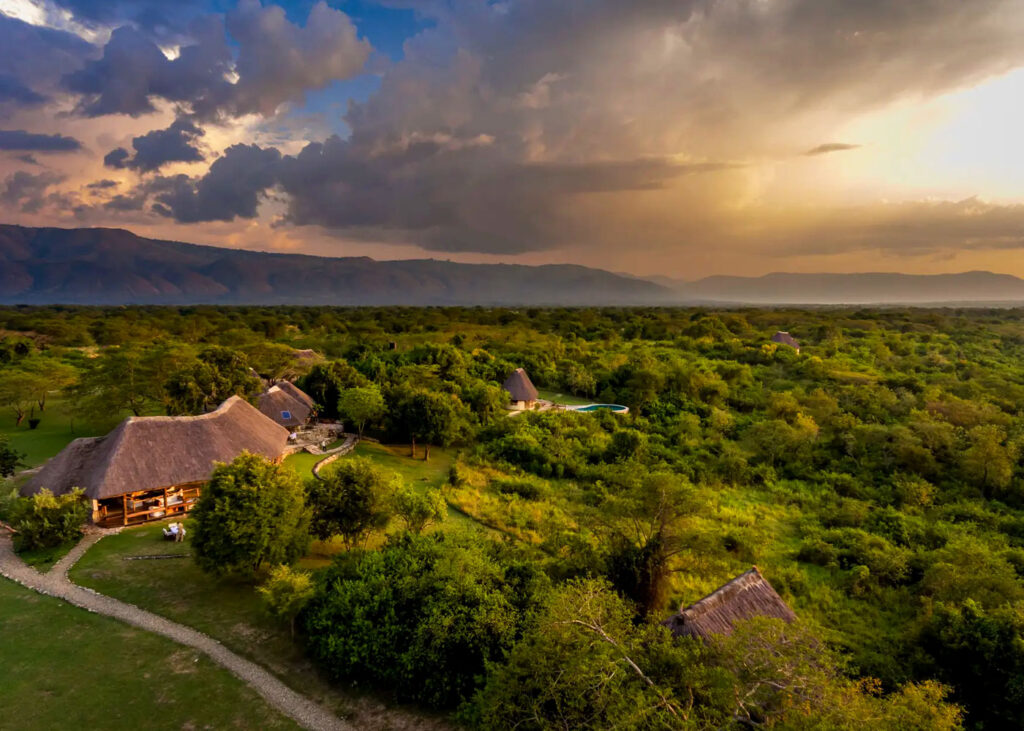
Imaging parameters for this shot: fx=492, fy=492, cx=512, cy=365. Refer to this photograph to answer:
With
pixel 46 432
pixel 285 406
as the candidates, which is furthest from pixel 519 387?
pixel 46 432

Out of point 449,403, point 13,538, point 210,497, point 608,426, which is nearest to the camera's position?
point 210,497

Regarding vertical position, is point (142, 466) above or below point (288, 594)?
above

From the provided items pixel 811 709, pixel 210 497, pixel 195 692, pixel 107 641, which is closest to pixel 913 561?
pixel 811 709

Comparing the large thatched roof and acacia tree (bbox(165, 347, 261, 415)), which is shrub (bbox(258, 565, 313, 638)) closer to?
the large thatched roof

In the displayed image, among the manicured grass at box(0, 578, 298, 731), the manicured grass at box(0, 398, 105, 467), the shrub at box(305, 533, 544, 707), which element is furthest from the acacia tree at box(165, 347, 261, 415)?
the shrub at box(305, 533, 544, 707)

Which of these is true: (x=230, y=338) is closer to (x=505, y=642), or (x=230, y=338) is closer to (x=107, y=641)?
(x=107, y=641)

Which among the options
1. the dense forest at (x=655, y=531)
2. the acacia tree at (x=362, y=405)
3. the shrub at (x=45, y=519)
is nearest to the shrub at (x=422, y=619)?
the dense forest at (x=655, y=531)

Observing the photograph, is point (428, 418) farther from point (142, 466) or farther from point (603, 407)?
point (603, 407)
